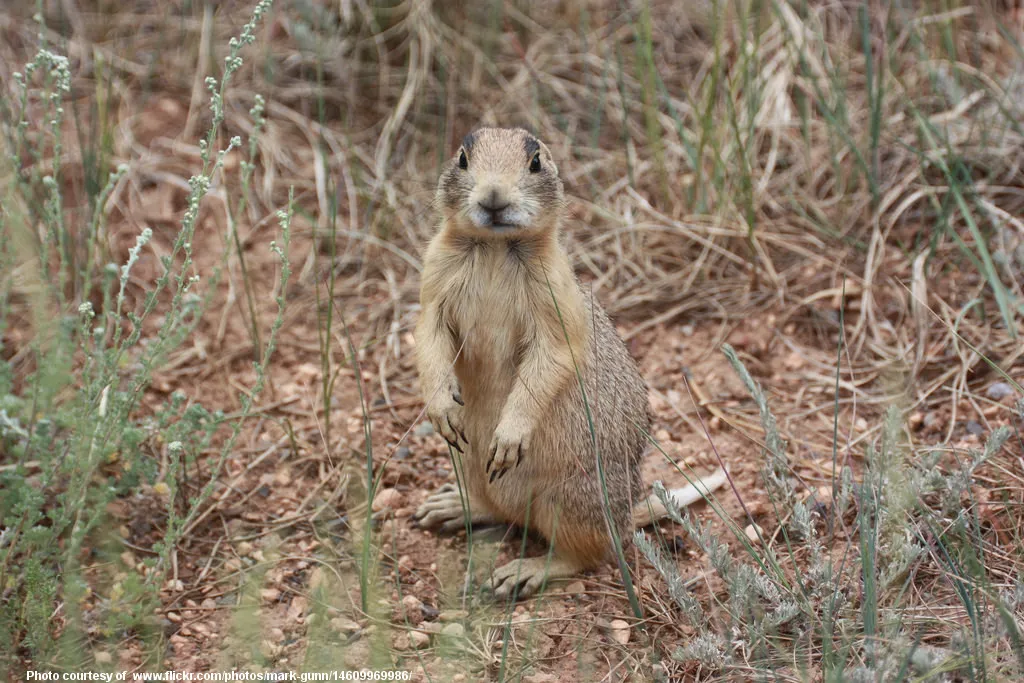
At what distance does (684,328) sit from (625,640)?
2.33 m

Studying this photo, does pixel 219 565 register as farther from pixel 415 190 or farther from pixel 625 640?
pixel 415 190

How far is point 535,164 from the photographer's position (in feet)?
13.1

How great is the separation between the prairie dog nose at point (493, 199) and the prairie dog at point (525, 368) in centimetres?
9

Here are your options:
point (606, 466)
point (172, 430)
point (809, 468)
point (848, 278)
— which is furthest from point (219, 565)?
point (848, 278)

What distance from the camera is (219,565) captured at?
4348 millimetres

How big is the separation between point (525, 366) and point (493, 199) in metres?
0.72

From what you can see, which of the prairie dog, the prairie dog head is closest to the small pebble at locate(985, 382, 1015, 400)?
the prairie dog

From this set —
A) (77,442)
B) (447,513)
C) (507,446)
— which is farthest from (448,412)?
(77,442)

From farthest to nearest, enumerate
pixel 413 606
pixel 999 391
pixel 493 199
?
1. pixel 999 391
2. pixel 413 606
3. pixel 493 199

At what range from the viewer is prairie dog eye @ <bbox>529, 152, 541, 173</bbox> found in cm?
396

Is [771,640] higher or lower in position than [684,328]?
lower

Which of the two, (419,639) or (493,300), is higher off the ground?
(493,300)

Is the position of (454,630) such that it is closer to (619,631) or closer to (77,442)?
(619,631)

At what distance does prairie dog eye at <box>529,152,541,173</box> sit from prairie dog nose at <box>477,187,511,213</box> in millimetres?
352
